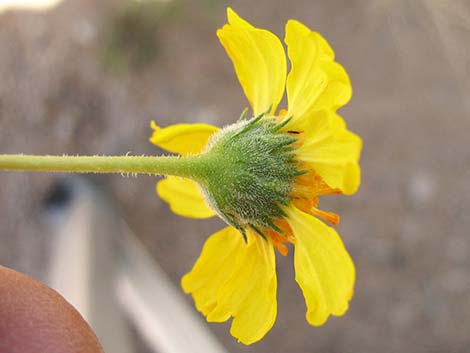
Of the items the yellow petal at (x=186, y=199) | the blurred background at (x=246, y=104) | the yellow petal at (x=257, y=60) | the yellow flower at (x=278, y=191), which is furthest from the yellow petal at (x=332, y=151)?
the blurred background at (x=246, y=104)

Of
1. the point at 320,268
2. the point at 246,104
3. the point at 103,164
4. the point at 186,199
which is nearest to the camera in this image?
the point at 103,164

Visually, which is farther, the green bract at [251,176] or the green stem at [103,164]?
the green bract at [251,176]

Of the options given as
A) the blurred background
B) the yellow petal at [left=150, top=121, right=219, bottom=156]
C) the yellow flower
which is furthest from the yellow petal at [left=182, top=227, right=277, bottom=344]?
the blurred background

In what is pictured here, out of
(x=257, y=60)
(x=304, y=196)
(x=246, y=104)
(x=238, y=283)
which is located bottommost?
(x=246, y=104)

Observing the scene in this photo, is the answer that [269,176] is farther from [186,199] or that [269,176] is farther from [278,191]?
[186,199]

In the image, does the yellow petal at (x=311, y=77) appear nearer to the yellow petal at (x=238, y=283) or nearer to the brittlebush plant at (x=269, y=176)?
the brittlebush plant at (x=269, y=176)

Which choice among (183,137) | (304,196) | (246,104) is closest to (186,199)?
(183,137)
